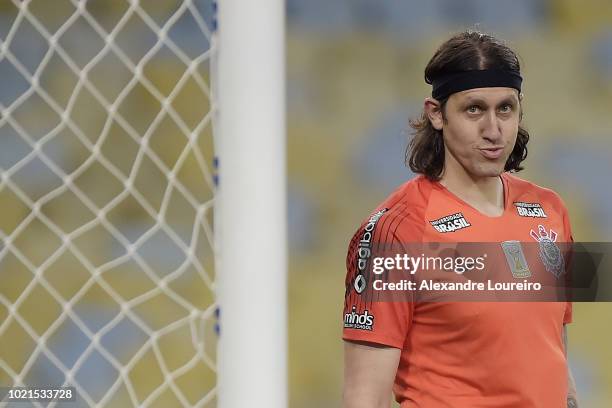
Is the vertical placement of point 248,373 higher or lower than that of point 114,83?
lower

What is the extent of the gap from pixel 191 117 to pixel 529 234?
1.91 m

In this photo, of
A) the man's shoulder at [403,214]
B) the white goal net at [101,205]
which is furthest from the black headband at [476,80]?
the white goal net at [101,205]

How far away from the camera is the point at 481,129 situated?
0.93 metres

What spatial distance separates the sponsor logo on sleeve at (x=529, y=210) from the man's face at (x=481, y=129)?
6cm

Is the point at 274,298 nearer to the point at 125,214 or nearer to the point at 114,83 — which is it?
the point at 125,214

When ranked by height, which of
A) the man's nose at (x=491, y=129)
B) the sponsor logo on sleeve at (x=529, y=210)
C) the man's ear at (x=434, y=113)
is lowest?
the sponsor logo on sleeve at (x=529, y=210)

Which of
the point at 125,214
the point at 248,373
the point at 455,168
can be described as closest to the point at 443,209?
the point at 455,168

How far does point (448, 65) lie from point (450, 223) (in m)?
0.19

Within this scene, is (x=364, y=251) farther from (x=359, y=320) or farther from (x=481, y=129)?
(x=481, y=129)

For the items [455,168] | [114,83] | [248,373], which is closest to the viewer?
[248,373]

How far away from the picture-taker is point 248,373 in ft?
2.36

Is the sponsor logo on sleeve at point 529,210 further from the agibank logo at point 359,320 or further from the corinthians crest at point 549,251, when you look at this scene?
the agibank logo at point 359,320

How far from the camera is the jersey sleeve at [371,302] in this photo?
87 cm

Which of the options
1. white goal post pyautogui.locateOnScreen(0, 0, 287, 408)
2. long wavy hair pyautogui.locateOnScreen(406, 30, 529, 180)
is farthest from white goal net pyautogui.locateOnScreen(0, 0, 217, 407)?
long wavy hair pyautogui.locateOnScreen(406, 30, 529, 180)
